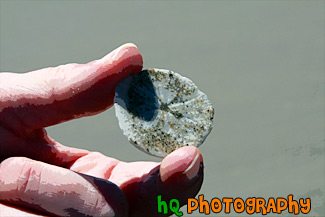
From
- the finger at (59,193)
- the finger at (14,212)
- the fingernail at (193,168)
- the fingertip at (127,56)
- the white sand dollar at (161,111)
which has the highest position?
the fingertip at (127,56)

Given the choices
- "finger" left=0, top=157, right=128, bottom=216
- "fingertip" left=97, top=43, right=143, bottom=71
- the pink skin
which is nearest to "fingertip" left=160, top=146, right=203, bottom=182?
the pink skin

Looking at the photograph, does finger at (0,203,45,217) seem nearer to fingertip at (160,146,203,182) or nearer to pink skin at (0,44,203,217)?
pink skin at (0,44,203,217)

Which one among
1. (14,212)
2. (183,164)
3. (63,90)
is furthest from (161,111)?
(14,212)

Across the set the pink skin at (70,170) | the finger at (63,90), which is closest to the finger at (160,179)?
the pink skin at (70,170)

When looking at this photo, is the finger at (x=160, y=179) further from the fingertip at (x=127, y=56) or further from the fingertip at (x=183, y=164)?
the fingertip at (x=127, y=56)

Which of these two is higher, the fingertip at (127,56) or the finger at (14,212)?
the fingertip at (127,56)
